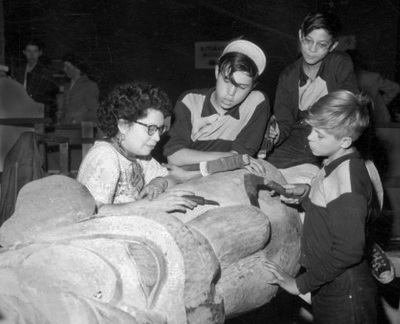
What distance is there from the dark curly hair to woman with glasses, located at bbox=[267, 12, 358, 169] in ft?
2.74

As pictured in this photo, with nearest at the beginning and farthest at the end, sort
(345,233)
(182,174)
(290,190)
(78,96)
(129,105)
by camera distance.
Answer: (345,233) < (129,105) < (290,190) < (182,174) < (78,96)

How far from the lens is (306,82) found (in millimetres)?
3053

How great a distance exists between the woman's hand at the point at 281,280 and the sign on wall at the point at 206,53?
16.8 feet

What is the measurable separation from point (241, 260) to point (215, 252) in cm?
22

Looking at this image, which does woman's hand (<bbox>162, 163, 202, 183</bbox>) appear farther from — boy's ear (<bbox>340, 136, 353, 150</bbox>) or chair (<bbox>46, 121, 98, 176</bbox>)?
chair (<bbox>46, 121, 98, 176</bbox>)

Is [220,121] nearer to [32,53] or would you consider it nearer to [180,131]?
[180,131]

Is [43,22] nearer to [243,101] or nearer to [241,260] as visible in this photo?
[243,101]

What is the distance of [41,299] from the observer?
5.29 ft

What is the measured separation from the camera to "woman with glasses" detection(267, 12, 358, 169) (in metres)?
2.94

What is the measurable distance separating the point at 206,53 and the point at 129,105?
5.07 meters

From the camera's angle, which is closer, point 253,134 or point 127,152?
point 127,152

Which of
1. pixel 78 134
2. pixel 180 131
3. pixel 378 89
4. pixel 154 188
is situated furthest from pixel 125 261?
pixel 378 89

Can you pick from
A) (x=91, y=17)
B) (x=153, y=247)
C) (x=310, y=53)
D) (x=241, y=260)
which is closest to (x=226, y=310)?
(x=241, y=260)

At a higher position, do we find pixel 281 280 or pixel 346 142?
pixel 346 142
